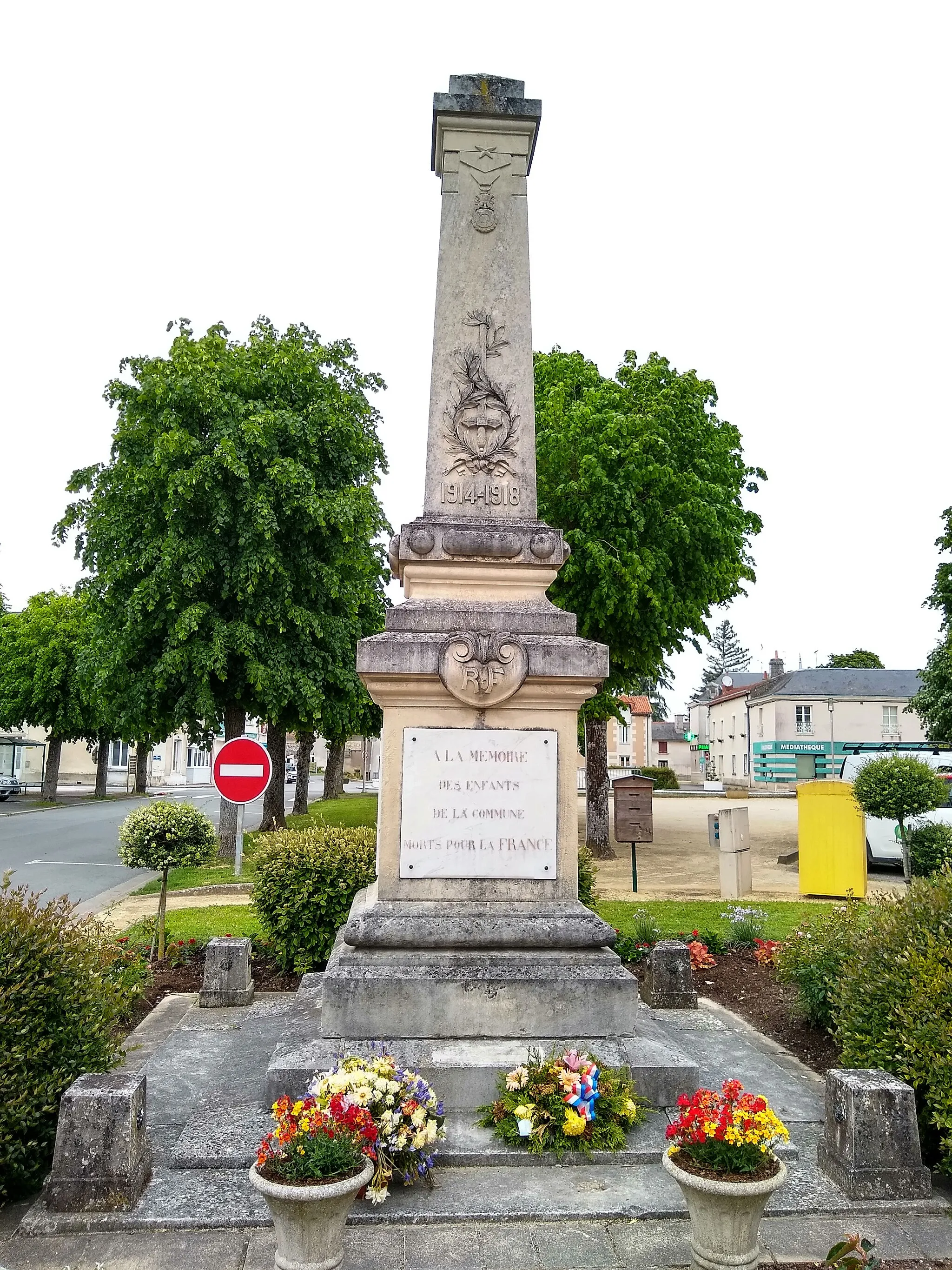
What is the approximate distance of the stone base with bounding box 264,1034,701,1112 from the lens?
461 centimetres

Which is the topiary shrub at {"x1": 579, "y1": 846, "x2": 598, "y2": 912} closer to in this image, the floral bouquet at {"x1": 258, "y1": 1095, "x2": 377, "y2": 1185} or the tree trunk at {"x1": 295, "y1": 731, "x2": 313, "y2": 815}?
the floral bouquet at {"x1": 258, "y1": 1095, "x2": 377, "y2": 1185}

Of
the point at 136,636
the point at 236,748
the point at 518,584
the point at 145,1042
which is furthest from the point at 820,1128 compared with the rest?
the point at 136,636

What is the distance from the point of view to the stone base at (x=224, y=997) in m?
7.24

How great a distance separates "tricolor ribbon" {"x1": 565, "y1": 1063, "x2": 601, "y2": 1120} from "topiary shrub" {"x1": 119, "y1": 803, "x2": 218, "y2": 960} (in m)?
5.50

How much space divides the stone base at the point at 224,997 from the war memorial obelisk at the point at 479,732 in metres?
1.87

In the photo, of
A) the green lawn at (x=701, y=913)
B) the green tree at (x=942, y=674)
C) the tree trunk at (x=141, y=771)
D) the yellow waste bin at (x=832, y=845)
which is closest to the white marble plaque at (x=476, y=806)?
the green lawn at (x=701, y=913)

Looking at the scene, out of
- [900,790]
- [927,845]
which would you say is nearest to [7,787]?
[927,845]

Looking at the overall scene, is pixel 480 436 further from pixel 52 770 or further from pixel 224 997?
pixel 52 770

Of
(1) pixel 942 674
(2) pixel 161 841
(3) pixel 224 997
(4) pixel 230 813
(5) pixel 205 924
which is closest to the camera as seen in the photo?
(3) pixel 224 997

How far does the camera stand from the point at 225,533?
18.2 m

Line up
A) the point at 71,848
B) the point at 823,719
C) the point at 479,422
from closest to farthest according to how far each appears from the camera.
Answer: the point at 479,422
the point at 71,848
the point at 823,719

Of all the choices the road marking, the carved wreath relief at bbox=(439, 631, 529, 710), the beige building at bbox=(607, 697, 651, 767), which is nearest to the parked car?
the road marking

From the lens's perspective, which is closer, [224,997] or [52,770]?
[224,997]

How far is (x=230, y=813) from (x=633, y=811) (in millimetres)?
8759
